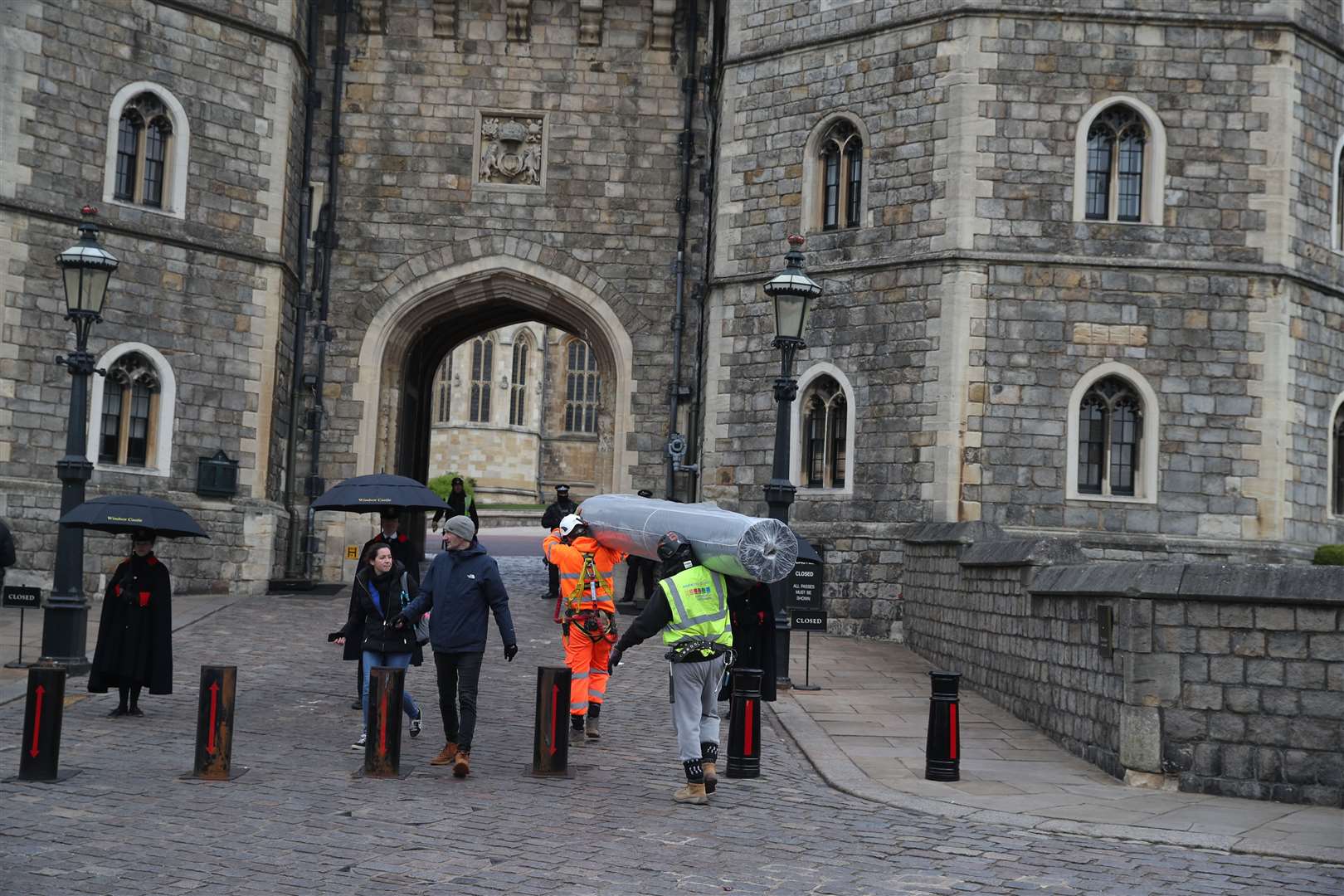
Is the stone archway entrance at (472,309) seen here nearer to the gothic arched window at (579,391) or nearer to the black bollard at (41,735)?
the black bollard at (41,735)

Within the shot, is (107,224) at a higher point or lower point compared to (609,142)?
lower

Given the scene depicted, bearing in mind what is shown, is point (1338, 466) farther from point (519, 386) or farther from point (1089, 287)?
point (519, 386)

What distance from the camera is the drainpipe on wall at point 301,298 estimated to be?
2153 centimetres

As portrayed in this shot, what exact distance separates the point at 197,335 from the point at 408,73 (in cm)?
497

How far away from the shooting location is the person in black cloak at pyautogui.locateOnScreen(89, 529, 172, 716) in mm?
11695

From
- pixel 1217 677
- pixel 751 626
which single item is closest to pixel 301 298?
pixel 751 626

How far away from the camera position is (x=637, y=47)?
22547 mm

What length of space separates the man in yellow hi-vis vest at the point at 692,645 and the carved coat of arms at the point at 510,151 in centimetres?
1363

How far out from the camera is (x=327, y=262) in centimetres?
2203

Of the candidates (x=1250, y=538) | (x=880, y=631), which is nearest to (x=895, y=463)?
(x=880, y=631)

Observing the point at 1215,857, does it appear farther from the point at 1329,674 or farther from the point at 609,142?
the point at 609,142

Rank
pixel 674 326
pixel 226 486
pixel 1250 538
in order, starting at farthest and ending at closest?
pixel 674 326
pixel 226 486
pixel 1250 538

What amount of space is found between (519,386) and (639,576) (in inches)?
1706

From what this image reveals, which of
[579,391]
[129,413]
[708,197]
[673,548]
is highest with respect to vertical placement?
[579,391]
